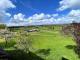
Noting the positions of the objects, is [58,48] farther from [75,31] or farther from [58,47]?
[75,31]

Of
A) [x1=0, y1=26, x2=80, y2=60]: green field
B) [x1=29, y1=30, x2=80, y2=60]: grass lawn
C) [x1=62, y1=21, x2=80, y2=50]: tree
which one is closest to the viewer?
[x1=62, y1=21, x2=80, y2=50]: tree

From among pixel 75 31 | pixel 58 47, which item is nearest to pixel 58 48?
pixel 58 47

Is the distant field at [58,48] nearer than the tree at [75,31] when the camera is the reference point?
No

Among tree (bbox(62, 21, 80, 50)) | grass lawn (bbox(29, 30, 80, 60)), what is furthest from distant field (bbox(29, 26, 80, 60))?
tree (bbox(62, 21, 80, 50))

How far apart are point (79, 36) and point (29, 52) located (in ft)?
36.1

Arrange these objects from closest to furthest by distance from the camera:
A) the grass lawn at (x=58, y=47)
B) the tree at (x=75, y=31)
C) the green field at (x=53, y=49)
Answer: the tree at (x=75, y=31) < the grass lawn at (x=58, y=47) < the green field at (x=53, y=49)

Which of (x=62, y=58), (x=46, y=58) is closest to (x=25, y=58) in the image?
(x=46, y=58)

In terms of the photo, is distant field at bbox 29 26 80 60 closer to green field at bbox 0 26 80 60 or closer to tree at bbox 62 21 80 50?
green field at bbox 0 26 80 60

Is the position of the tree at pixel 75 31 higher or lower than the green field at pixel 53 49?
higher

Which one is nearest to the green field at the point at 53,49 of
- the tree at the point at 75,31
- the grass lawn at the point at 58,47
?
the grass lawn at the point at 58,47

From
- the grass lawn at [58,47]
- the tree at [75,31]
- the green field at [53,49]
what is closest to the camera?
the tree at [75,31]

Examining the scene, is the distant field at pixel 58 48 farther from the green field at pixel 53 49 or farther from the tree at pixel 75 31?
the tree at pixel 75 31

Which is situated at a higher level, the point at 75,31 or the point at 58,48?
the point at 75,31

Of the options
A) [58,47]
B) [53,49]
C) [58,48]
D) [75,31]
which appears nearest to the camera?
[75,31]
